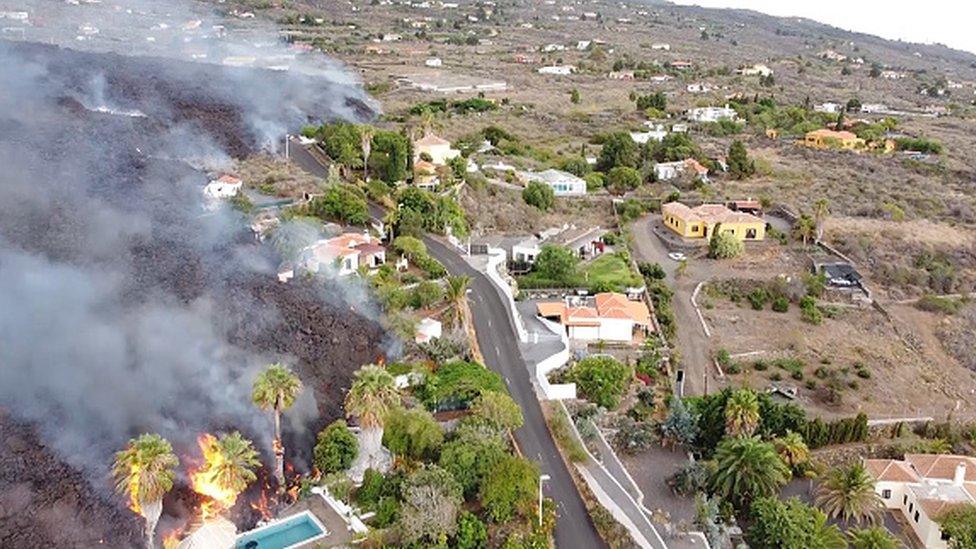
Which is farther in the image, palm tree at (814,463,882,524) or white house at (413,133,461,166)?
white house at (413,133,461,166)

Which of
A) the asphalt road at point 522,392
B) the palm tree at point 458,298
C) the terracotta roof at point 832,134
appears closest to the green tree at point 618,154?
the terracotta roof at point 832,134

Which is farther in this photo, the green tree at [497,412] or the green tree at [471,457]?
the green tree at [497,412]

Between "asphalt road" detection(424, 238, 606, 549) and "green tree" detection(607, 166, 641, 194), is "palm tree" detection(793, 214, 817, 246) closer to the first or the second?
"green tree" detection(607, 166, 641, 194)

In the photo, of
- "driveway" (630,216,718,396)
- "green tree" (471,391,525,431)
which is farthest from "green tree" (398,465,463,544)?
"driveway" (630,216,718,396)

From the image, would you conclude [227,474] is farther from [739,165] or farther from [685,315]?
[739,165]

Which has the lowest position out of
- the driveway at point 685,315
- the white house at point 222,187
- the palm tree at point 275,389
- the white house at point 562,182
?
the driveway at point 685,315

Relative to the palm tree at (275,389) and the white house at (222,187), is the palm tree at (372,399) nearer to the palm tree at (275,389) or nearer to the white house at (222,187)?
the palm tree at (275,389)

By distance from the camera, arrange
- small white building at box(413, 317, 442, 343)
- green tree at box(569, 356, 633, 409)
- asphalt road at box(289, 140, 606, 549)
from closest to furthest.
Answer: asphalt road at box(289, 140, 606, 549) < green tree at box(569, 356, 633, 409) < small white building at box(413, 317, 442, 343)

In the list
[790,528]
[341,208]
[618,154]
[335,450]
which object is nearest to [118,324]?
[335,450]
